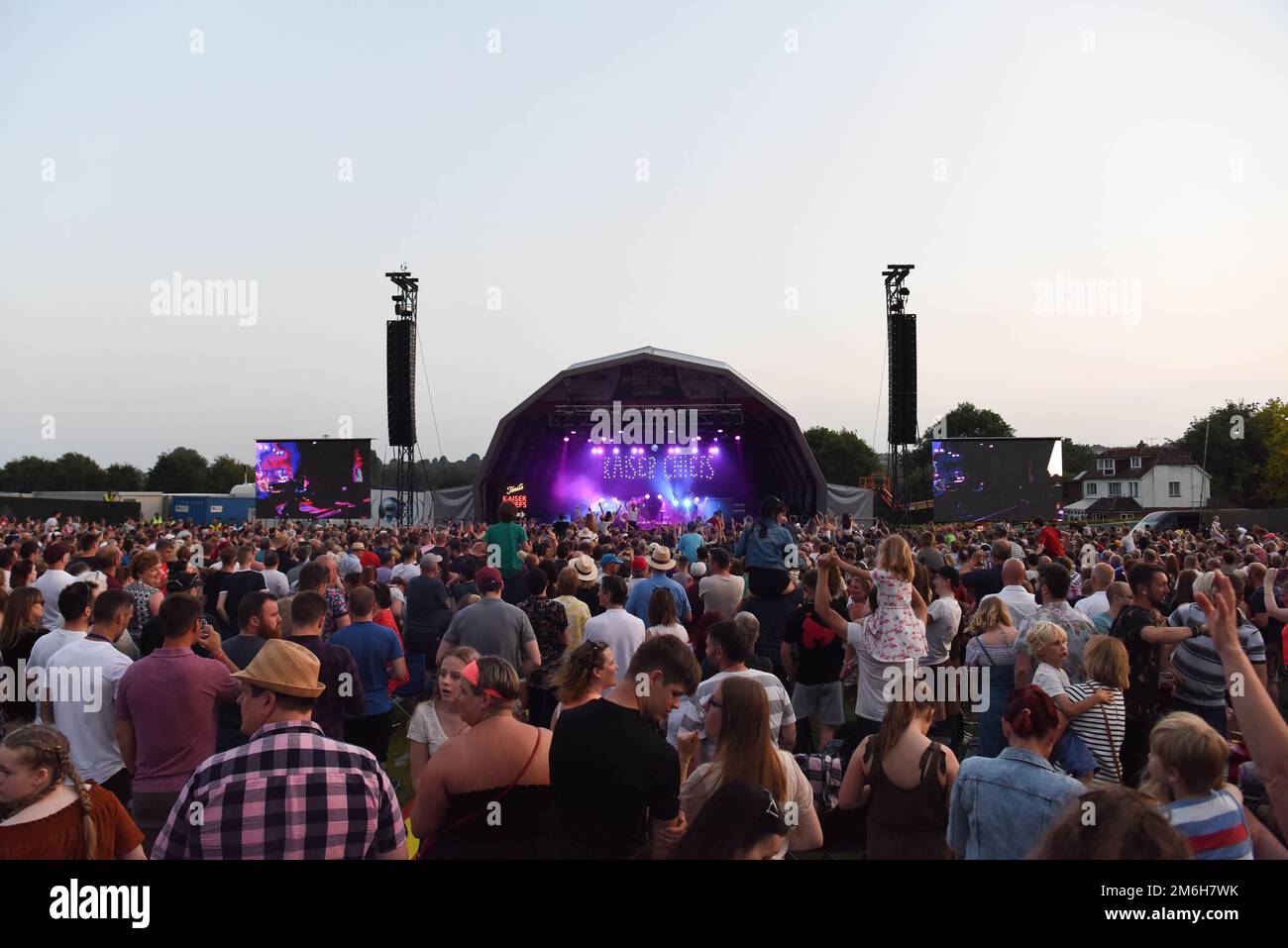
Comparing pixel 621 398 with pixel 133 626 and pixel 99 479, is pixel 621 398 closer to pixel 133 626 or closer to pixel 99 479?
pixel 133 626

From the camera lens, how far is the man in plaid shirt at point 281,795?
2330 millimetres

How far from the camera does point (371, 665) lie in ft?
16.5

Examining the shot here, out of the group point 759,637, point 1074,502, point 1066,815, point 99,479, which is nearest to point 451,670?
point 1066,815

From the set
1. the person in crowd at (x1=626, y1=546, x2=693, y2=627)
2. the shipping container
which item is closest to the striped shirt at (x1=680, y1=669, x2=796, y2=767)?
the person in crowd at (x1=626, y1=546, x2=693, y2=627)

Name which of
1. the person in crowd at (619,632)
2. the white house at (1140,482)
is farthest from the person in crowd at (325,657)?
the white house at (1140,482)

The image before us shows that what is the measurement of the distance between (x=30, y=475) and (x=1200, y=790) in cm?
9486

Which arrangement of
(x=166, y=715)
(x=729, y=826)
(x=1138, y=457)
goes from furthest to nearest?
1. (x=1138, y=457)
2. (x=166, y=715)
3. (x=729, y=826)

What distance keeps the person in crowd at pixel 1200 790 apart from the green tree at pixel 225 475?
8557 cm

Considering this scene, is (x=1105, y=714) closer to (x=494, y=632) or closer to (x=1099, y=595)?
(x=1099, y=595)

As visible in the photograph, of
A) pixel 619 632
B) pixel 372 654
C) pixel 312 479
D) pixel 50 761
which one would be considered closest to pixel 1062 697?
pixel 619 632

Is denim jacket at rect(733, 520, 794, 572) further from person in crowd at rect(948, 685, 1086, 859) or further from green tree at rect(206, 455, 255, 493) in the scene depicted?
green tree at rect(206, 455, 255, 493)

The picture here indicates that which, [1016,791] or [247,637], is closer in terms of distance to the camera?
[1016,791]
